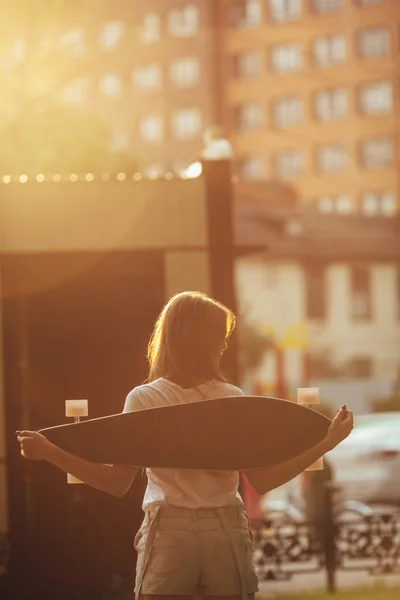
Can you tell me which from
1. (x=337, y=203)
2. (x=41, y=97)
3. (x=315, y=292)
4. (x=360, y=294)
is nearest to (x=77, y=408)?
(x=41, y=97)

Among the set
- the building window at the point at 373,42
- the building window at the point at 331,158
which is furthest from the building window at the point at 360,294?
the building window at the point at 373,42

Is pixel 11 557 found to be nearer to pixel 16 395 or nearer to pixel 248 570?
pixel 16 395

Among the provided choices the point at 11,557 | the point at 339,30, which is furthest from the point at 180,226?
the point at 339,30

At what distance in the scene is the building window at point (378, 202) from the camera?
260ft

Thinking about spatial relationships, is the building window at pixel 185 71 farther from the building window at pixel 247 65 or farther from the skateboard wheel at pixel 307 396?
the skateboard wheel at pixel 307 396

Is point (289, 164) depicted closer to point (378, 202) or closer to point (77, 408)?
point (378, 202)

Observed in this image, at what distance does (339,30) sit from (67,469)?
260ft

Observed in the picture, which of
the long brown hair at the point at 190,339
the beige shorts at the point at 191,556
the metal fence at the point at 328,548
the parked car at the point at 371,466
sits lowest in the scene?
the parked car at the point at 371,466

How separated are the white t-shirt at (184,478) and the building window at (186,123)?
268ft

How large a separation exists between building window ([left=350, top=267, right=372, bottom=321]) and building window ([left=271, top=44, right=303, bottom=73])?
21.8 meters

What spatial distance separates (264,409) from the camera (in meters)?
3.79

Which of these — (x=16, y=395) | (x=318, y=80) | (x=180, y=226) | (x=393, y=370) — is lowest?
(x=393, y=370)

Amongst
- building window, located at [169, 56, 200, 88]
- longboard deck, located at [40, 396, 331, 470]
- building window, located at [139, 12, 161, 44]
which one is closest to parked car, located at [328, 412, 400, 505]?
longboard deck, located at [40, 396, 331, 470]

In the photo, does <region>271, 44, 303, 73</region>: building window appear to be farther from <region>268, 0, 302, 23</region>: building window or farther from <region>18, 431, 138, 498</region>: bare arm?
<region>18, 431, 138, 498</region>: bare arm
